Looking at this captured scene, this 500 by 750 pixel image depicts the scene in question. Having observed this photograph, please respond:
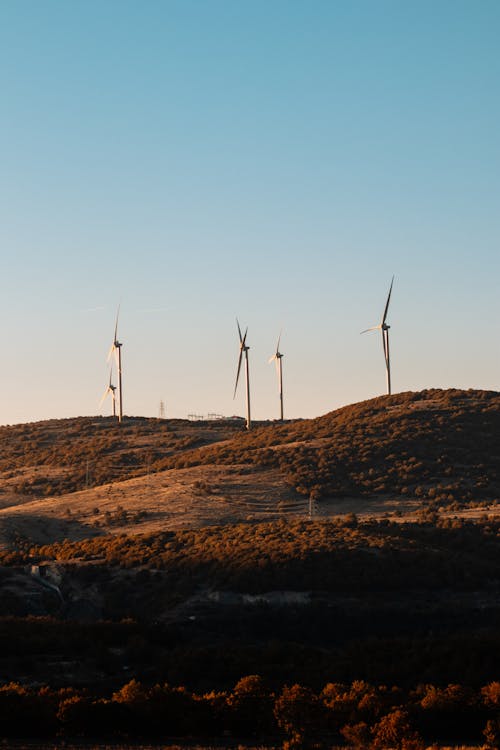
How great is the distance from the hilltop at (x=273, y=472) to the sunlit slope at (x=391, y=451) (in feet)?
0.58

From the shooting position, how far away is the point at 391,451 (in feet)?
388

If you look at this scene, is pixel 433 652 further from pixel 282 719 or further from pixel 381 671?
pixel 282 719

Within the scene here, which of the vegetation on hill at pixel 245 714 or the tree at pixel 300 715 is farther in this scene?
the vegetation on hill at pixel 245 714

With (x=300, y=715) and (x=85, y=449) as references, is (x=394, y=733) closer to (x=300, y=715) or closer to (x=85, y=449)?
(x=300, y=715)

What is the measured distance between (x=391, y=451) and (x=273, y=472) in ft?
43.0

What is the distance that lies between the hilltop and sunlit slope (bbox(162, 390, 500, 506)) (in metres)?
0.18

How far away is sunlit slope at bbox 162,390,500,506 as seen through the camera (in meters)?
108

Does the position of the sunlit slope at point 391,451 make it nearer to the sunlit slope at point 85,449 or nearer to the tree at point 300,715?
the sunlit slope at point 85,449

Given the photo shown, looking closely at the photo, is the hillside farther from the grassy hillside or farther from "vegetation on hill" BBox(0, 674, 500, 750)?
the grassy hillside

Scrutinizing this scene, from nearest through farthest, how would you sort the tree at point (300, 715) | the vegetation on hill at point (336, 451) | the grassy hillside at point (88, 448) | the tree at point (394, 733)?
the tree at point (394, 733), the tree at point (300, 715), the vegetation on hill at point (336, 451), the grassy hillside at point (88, 448)

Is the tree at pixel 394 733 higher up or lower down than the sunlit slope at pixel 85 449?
lower down

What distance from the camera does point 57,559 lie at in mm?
85312

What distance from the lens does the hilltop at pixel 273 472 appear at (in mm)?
102438

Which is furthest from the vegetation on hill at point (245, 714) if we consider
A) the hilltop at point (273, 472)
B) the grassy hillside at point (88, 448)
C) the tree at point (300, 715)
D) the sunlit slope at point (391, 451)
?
the grassy hillside at point (88, 448)
